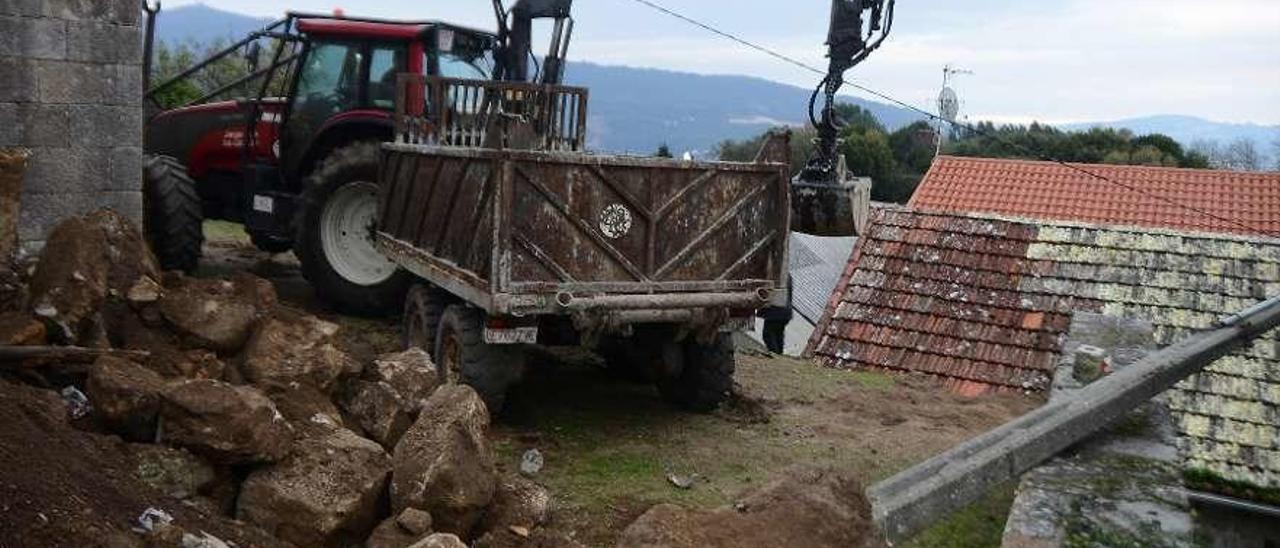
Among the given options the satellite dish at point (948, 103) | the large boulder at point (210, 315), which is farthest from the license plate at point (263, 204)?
the satellite dish at point (948, 103)

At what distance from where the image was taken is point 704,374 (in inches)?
283

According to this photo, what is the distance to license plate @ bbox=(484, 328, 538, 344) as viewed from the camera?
6.17 metres

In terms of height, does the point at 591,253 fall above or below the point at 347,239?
above

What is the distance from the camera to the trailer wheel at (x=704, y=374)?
7148mm

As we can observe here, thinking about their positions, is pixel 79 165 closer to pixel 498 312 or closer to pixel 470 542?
pixel 498 312

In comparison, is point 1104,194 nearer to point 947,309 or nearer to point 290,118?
point 947,309

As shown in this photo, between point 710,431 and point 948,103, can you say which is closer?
point 710,431

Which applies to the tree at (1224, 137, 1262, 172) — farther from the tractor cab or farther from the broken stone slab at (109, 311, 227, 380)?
the broken stone slab at (109, 311, 227, 380)

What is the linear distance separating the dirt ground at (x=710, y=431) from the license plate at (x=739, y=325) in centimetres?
70

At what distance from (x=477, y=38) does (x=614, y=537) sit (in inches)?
221

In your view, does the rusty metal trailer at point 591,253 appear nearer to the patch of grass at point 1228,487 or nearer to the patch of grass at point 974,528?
the patch of grass at point 974,528

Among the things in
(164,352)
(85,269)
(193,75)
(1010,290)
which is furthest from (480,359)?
(193,75)

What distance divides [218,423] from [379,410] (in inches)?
41.6

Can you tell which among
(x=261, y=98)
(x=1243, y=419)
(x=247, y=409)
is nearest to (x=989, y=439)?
(x=247, y=409)
